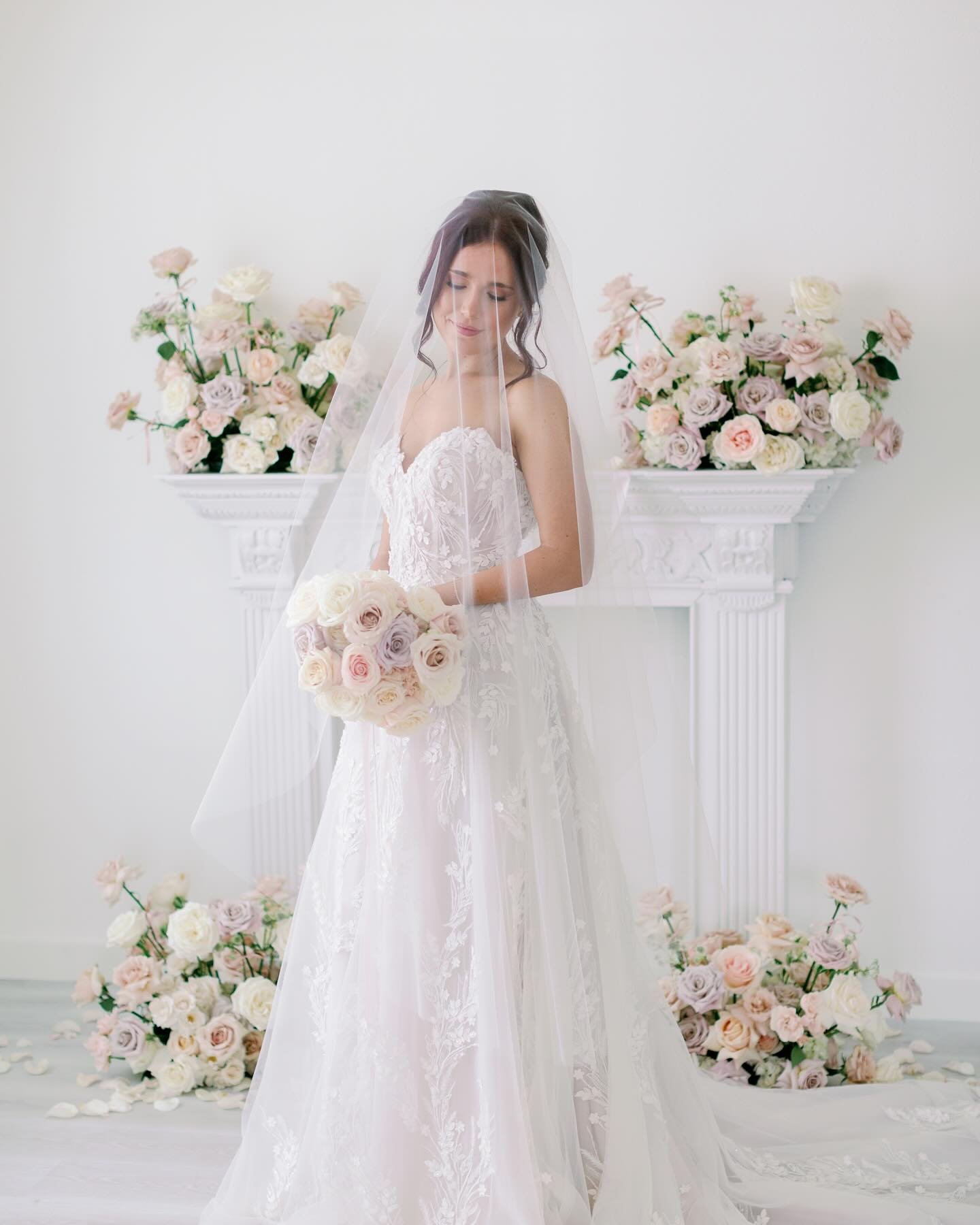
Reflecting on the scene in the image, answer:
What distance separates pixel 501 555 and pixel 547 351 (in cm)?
38

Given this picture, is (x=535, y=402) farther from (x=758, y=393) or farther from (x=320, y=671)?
(x=758, y=393)

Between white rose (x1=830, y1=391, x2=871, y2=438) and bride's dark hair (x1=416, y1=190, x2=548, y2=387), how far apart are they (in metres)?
1.08

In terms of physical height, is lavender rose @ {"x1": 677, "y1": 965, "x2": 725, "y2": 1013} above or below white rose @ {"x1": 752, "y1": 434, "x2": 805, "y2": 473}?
below

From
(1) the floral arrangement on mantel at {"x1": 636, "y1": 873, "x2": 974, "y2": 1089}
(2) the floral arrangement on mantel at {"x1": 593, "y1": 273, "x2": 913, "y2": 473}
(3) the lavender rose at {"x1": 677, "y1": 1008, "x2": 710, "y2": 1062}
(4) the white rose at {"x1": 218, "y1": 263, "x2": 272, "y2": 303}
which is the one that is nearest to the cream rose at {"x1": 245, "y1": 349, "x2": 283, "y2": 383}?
(4) the white rose at {"x1": 218, "y1": 263, "x2": 272, "y2": 303}

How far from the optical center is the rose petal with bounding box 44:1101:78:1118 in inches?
103

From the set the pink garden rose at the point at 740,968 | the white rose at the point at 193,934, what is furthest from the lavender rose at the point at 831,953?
the white rose at the point at 193,934

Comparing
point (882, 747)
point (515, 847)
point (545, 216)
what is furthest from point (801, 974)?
point (545, 216)

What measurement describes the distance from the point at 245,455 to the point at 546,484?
4.30ft

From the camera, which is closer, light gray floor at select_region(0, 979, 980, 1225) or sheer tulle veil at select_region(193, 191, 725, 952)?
sheer tulle veil at select_region(193, 191, 725, 952)

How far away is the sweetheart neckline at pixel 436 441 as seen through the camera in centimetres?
185

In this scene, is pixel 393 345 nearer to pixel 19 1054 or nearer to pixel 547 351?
pixel 547 351

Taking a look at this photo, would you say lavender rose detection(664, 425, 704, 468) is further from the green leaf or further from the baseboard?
the baseboard

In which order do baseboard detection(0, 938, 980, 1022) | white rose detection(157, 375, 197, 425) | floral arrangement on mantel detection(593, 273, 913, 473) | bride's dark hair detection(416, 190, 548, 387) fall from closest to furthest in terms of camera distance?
bride's dark hair detection(416, 190, 548, 387)
floral arrangement on mantel detection(593, 273, 913, 473)
white rose detection(157, 375, 197, 425)
baseboard detection(0, 938, 980, 1022)

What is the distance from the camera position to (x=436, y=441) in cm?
186
